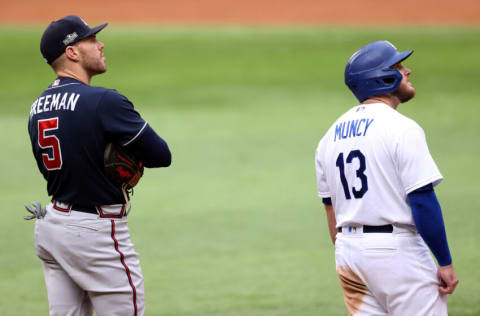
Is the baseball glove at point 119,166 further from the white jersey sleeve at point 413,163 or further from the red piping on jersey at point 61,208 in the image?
the white jersey sleeve at point 413,163

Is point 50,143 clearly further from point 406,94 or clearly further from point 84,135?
point 406,94

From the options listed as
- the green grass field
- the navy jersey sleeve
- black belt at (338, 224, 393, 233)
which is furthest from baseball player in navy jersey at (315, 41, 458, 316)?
the green grass field

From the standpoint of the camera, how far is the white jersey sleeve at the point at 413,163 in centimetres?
313

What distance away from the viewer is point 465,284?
19.5 feet

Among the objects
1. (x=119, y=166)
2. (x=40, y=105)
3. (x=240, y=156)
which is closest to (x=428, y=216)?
(x=119, y=166)

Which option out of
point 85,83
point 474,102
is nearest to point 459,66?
point 474,102

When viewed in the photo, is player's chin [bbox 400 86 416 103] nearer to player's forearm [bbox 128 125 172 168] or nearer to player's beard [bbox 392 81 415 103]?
player's beard [bbox 392 81 415 103]

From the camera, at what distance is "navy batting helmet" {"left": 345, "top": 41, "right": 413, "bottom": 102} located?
3.42m

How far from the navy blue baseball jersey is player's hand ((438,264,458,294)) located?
1.60 m

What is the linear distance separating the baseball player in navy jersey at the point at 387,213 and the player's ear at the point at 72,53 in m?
1.43

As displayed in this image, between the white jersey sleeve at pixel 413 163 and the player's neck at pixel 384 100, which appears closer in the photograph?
the white jersey sleeve at pixel 413 163

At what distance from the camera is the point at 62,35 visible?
11.9ft

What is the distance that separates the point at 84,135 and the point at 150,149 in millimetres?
337

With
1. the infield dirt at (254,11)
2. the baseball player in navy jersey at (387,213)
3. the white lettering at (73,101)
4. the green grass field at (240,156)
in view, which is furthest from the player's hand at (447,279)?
the infield dirt at (254,11)
